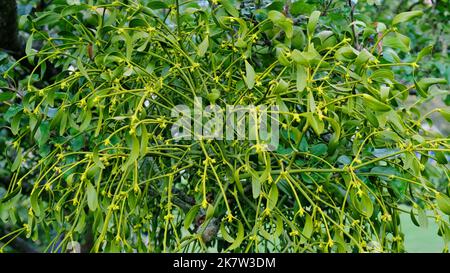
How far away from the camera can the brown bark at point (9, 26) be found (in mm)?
1100

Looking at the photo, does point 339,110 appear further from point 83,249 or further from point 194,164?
point 83,249

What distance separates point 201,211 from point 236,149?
153mm

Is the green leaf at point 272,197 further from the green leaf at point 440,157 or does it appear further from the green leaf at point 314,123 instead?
the green leaf at point 440,157

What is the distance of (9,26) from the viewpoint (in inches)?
44.5

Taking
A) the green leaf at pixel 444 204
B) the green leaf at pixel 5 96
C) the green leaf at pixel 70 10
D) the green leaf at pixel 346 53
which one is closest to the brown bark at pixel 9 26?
the green leaf at pixel 5 96

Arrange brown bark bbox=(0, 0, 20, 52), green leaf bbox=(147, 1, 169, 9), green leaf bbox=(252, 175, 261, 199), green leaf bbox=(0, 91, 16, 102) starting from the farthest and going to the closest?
brown bark bbox=(0, 0, 20, 52)
green leaf bbox=(0, 91, 16, 102)
green leaf bbox=(147, 1, 169, 9)
green leaf bbox=(252, 175, 261, 199)

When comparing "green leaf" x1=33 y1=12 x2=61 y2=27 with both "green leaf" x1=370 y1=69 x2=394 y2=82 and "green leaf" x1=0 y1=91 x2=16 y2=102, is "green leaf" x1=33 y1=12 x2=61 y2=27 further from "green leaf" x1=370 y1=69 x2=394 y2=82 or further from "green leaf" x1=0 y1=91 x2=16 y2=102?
"green leaf" x1=370 y1=69 x2=394 y2=82

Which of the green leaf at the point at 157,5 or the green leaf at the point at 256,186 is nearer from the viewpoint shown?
the green leaf at the point at 256,186

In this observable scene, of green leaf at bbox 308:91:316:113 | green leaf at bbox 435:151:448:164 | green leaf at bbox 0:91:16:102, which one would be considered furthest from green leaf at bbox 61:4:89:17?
green leaf at bbox 435:151:448:164

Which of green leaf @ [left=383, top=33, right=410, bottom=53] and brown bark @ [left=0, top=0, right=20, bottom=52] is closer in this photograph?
green leaf @ [left=383, top=33, right=410, bottom=53]

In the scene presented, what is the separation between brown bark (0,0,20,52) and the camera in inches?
43.3

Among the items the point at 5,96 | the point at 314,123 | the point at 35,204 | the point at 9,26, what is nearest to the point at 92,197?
the point at 35,204
